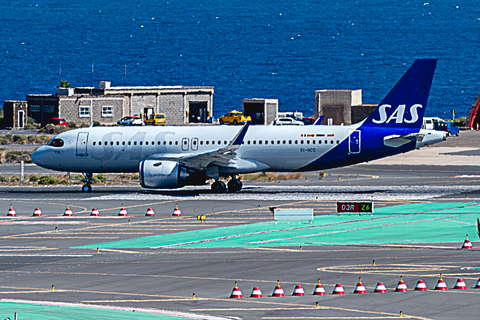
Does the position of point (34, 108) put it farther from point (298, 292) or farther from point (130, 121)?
point (298, 292)

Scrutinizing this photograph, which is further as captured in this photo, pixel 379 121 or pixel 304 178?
pixel 304 178

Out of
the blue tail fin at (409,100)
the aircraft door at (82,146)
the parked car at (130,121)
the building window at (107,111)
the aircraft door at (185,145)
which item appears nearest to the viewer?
the blue tail fin at (409,100)

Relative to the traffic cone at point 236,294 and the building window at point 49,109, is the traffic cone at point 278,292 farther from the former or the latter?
the building window at point 49,109

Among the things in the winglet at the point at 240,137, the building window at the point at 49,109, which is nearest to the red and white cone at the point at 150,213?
the winglet at the point at 240,137

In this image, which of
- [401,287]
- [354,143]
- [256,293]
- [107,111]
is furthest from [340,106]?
[256,293]

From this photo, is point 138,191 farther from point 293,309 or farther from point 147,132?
point 293,309

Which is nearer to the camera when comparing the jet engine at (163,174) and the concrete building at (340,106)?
the jet engine at (163,174)

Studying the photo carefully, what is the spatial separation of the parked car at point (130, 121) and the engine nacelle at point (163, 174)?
62.1 m

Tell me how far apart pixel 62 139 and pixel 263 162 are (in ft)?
40.1

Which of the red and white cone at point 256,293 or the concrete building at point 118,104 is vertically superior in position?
the concrete building at point 118,104

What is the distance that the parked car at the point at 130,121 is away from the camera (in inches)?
4237

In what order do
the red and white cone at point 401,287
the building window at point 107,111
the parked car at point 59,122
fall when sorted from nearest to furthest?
the red and white cone at point 401,287 → the parked car at point 59,122 → the building window at point 107,111

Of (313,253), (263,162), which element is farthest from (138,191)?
(313,253)

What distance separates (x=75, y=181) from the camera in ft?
193
